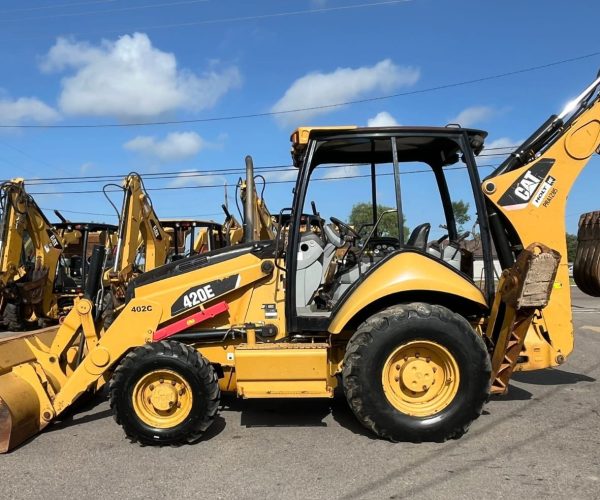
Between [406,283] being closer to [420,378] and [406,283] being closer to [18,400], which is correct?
[420,378]

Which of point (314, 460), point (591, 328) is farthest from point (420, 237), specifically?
point (591, 328)

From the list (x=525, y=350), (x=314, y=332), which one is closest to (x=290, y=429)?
(x=314, y=332)

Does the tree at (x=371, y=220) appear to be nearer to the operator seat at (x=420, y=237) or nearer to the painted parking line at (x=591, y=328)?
Answer: the operator seat at (x=420, y=237)

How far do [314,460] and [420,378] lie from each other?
3.62 ft

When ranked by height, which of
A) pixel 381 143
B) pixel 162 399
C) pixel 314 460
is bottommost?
pixel 314 460

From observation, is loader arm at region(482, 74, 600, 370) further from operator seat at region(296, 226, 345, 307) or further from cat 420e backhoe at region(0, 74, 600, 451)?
operator seat at region(296, 226, 345, 307)

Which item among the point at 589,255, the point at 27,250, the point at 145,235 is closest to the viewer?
the point at 589,255

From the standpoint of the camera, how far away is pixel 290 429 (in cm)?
506

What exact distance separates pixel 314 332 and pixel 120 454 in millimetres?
1878

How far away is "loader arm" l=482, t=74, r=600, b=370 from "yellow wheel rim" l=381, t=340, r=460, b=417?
32.2 inches

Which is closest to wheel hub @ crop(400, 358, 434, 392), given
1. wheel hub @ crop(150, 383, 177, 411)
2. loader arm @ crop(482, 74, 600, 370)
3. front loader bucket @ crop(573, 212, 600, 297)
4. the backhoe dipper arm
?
loader arm @ crop(482, 74, 600, 370)

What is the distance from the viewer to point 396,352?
466 centimetres

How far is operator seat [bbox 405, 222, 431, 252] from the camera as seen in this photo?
17.1ft

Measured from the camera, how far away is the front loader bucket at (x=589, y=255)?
18.2 ft
